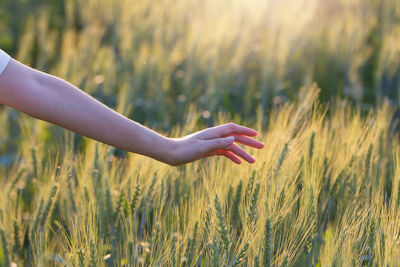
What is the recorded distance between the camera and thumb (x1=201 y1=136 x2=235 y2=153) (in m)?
1.18

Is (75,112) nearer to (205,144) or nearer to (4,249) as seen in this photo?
(205,144)

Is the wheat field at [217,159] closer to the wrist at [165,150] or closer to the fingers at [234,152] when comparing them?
the fingers at [234,152]

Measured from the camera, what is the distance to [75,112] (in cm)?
103

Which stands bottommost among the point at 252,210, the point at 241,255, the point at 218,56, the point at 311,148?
the point at 241,255

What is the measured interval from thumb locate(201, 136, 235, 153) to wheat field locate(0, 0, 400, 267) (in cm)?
12

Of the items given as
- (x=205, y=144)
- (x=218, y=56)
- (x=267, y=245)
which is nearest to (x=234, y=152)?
(x=205, y=144)

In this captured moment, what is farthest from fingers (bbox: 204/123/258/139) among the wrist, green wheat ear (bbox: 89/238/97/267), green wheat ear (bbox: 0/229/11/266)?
green wheat ear (bbox: 0/229/11/266)

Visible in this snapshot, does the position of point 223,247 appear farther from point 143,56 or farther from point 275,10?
point 275,10

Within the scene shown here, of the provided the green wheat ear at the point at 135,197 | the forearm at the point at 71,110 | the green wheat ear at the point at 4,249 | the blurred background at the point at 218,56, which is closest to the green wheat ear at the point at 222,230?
the forearm at the point at 71,110

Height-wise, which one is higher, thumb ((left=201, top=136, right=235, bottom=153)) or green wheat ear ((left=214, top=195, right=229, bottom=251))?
thumb ((left=201, top=136, right=235, bottom=153))

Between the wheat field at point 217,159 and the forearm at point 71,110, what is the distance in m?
0.26

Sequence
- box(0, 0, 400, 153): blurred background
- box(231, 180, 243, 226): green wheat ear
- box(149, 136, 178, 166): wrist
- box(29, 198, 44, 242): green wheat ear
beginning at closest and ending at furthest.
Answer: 1. box(149, 136, 178, 166): wrist
2. box(29, 198, 44, 242): green wheat ear
3. box(231, 180, 243, 226): green wheat ear
4. box(0, 0, 400, 153): blurred background

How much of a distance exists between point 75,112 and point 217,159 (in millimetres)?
716

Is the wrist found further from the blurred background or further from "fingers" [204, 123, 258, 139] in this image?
the blurred background
